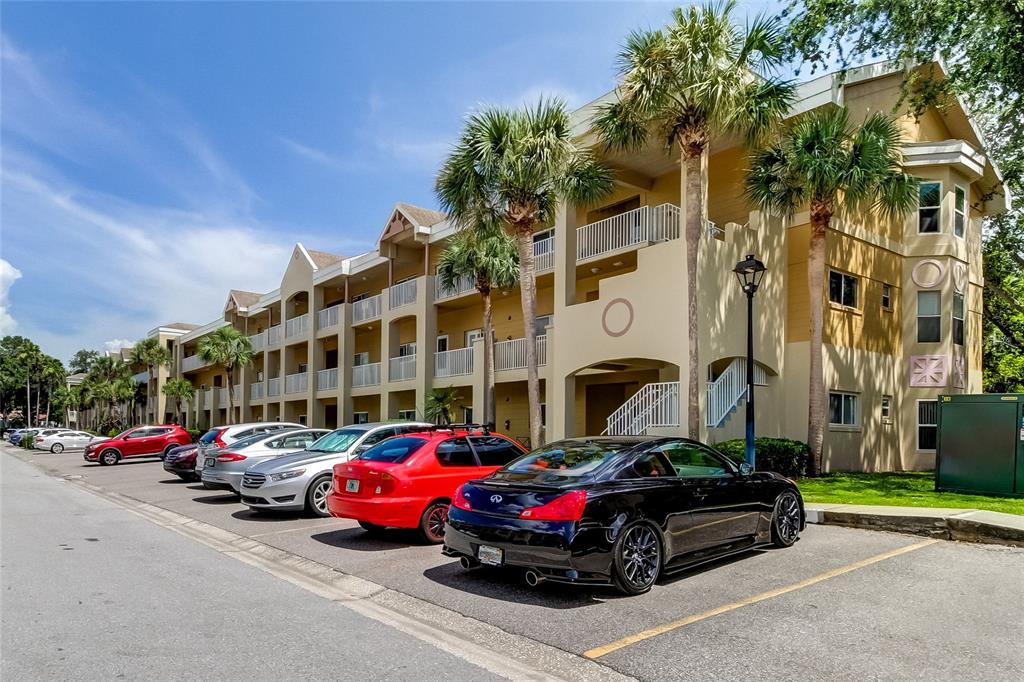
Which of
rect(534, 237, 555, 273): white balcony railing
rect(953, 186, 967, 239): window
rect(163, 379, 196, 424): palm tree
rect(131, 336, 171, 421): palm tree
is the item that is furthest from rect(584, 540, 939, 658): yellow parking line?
rect(131, 336, 171, 421): palm tree

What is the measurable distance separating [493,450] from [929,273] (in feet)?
58.5

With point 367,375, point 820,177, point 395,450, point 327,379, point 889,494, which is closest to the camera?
point 395,450

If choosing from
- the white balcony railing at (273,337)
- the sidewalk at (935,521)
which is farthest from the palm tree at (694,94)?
the white balcony railing at (273,337)

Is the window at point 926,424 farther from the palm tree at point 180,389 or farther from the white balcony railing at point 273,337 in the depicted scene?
the palm tree at point 180,389

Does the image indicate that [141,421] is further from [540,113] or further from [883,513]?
[883,513]

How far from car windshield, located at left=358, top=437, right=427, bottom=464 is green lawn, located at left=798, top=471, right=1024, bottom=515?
7.42 metres

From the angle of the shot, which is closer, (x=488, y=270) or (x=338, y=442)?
(x=338, y=442)

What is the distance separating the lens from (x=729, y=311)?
17.3 m

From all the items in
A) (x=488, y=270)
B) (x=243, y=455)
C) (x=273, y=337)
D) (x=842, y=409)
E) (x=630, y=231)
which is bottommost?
(x=243, y=455)

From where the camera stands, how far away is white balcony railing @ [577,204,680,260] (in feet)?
60.8

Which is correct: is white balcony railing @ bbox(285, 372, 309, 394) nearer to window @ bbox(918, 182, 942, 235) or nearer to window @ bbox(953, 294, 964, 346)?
window @ bbox(918, 182, 942, 235)

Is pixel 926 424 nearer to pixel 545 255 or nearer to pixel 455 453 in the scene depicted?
pixel 545 255

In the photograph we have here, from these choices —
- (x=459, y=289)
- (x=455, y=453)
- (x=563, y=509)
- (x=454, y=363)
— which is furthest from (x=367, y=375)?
(x=563, y=509)

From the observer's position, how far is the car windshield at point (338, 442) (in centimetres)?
1349
